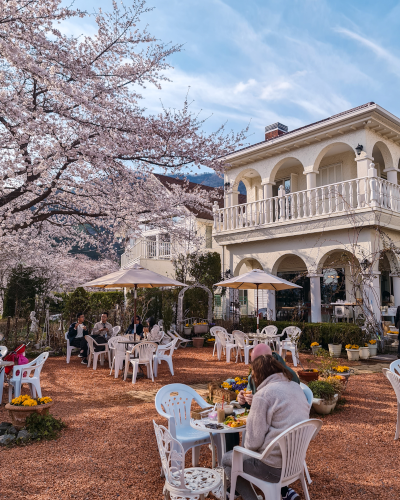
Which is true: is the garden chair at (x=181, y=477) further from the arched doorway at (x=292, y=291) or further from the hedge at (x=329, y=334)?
the arched doorway at (x=292, y=291)

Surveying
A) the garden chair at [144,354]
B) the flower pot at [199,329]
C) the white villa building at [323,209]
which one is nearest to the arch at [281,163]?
the white villa building at [323,209]

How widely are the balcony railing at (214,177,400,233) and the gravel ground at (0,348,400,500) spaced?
6.44 m

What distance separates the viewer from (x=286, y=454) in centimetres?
291

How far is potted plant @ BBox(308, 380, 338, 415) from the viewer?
19.9 ft

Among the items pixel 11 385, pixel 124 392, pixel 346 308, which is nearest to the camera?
pixel 11 385

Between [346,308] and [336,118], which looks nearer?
[336,118]

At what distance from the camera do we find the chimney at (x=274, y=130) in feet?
61.9

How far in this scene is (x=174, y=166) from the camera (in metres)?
9.20

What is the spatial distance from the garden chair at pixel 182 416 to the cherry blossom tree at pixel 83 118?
5237 millimetres

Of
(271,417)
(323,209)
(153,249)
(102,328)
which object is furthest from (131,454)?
(153,249)

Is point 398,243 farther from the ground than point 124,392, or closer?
farther from the ground

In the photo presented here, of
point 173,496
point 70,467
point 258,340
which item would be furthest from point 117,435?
point 258,340

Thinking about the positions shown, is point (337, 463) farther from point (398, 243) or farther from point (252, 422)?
point (398, 243)

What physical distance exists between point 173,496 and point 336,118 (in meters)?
12.5
